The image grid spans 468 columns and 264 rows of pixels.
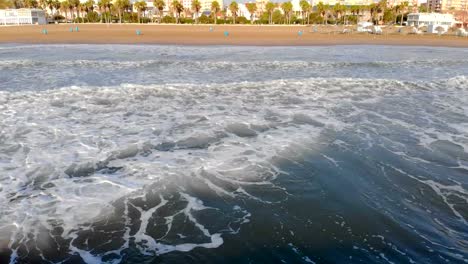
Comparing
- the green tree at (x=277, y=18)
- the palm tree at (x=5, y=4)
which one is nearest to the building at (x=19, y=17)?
the green tree at (x=277, y=18)

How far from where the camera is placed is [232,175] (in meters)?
6.21

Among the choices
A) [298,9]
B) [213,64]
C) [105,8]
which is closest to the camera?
[213,64]

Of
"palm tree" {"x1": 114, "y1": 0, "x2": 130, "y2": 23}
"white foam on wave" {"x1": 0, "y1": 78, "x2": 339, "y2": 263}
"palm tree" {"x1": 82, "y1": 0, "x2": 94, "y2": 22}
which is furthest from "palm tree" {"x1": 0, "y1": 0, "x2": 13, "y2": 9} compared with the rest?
"white foam on wave" {"x1": 0, "y1": 78, "x2": 339, "y2": 263}

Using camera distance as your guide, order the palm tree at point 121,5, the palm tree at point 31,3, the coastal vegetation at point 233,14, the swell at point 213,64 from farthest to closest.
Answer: the palm tree at point 31,3, the palm tree at point 121,5, the coastal vegetation at point 233,14, the swell at point 213,64

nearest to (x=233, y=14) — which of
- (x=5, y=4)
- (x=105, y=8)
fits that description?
(x=105, y=8)

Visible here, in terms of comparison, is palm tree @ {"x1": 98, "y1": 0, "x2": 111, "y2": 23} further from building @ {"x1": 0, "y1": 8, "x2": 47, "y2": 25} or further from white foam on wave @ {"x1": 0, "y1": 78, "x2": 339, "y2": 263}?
white foam on wave @ {"x1": 0, "y1": 78, "x2": 339, "y2": 263}

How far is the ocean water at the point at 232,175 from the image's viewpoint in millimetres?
4328

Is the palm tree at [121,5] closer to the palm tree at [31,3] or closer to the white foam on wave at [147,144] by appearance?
the palm tree at [31,3]

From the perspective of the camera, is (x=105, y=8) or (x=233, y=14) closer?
(x=105, y=8)

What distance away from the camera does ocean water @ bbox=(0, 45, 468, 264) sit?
433cm

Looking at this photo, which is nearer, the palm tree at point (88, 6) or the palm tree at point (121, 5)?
the palm tree at point (121, 5)

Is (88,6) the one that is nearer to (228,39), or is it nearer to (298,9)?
(298,9)

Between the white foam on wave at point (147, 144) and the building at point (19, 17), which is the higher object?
the building at point (19, 17)

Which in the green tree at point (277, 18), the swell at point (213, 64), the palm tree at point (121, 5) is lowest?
the swell at point (213, 64)
